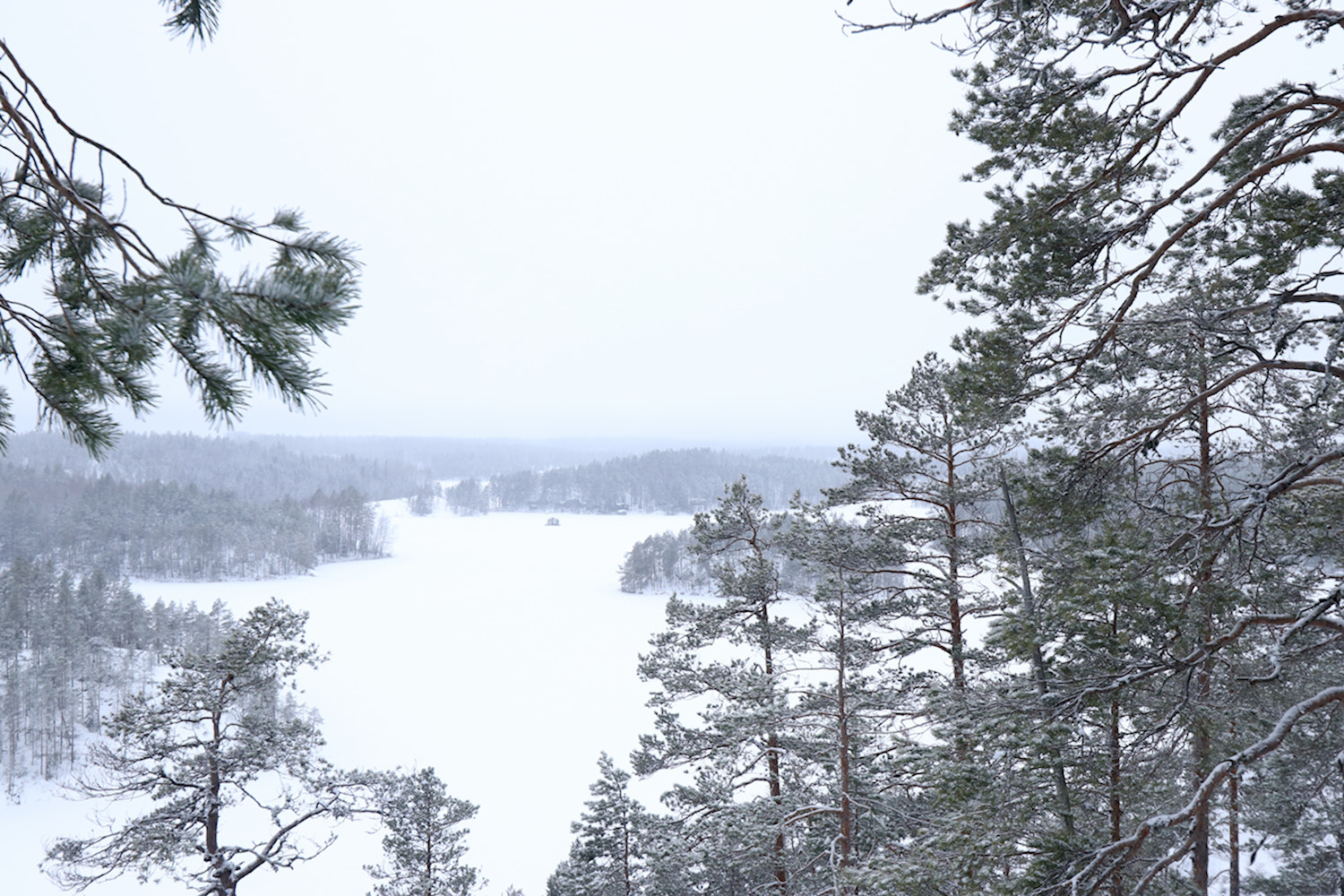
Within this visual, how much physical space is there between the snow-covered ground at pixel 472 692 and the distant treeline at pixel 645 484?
1445 cm

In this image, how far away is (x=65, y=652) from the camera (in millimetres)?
27906

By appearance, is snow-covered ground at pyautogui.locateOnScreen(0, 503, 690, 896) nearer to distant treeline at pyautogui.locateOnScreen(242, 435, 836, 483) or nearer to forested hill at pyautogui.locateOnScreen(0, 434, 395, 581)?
forested hill at pyautogui.locateOnScreen(0, 434, 395, 581)

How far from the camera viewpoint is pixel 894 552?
21.6 feet

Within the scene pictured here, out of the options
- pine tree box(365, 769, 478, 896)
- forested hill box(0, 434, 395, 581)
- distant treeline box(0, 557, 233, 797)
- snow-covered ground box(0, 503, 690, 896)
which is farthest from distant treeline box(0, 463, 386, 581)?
pine tree box(365, 769, 478, 896)

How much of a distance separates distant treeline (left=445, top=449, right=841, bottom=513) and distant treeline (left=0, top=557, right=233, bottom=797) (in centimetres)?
3987

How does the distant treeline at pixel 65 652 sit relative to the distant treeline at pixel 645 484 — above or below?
below

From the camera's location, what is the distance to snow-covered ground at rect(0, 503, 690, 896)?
1805cm

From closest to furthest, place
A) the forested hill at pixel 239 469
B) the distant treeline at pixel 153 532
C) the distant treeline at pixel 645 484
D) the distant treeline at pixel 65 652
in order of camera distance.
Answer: the distant treeline at pixel 65 652 → the distant treeline at pixel 153 532 → the distant treeline at pixel 645 484 → the forested hill at pixel 239 469

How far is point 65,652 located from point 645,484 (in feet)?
179

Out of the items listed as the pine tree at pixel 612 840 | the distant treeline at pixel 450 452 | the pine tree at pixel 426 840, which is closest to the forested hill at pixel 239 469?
the distant treeline at pixel 450 452

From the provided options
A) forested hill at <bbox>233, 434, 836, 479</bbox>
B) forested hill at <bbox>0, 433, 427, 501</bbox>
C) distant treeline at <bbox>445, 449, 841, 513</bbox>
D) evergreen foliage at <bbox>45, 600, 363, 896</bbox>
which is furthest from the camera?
forested hill at <bbox>233, 434, 836, 479</bbox>

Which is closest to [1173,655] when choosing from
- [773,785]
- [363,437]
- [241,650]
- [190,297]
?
[190,297]

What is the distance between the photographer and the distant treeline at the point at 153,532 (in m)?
53.3

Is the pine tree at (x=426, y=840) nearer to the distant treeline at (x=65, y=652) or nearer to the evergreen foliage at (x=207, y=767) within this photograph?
the evergreen foliage at (x=207, y=767)
